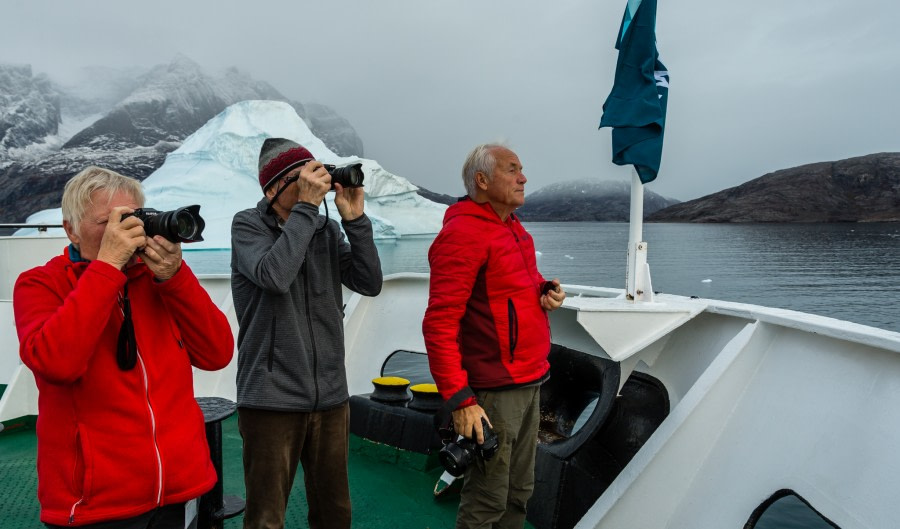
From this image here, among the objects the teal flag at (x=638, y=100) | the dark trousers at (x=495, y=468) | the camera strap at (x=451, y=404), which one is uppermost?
the teal flag at (x=638, y=100)

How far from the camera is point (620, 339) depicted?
91.7 inches

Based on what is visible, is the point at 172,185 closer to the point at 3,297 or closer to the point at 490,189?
the point at 3,297

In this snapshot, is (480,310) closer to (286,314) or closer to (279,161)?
(286,314)

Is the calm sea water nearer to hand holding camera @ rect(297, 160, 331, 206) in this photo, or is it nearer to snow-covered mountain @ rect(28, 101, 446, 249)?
snow-covered mountain @ rect(28, 101, 446, 249)

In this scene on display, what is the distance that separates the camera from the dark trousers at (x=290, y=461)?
166 cm

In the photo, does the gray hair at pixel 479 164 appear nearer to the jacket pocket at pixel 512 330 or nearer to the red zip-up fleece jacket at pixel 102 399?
the jacket pocket at pixel 512 330

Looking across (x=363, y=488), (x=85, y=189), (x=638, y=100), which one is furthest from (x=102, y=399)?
(x=638, y=100)

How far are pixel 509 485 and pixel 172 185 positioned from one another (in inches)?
1258

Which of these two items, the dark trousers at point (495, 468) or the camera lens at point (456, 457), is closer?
the camera lens at point (456, 457)

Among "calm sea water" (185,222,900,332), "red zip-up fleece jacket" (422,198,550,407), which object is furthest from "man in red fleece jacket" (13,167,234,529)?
"calm sea water" (185,222,900,332)

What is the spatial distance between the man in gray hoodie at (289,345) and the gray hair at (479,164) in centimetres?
34

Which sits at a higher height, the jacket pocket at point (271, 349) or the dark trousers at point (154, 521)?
the jacket pocket at point (271, 349)

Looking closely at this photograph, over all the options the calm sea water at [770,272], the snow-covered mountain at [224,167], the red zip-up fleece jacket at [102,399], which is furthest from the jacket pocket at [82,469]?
the snow-covered mountain at [224,167]

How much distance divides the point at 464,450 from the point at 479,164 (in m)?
0.82
